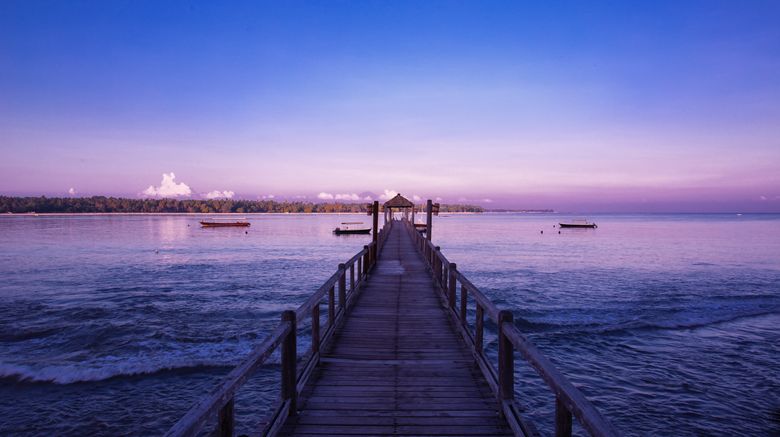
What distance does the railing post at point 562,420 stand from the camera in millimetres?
2762

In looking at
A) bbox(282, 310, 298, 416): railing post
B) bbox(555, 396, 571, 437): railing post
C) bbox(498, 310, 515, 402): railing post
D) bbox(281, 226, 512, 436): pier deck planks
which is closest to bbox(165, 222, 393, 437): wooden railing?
bbox(282, 310, 298, 416): railing post

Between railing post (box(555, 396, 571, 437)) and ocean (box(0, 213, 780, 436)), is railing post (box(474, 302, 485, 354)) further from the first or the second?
ocean (box(0, 213, 780, 436))

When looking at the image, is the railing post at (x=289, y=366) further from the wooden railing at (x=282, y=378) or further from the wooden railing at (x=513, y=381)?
the wooden railing at (x=513, y=381)

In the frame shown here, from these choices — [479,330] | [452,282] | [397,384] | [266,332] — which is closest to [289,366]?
[397,384]

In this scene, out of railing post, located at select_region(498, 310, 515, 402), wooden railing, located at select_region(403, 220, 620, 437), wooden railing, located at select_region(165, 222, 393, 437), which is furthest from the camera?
railing post, located at select_region(498, 310, 515, 402)

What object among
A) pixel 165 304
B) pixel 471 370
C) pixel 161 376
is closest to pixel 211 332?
pixel 161 376

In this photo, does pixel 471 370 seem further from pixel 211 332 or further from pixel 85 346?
pixel 85 346

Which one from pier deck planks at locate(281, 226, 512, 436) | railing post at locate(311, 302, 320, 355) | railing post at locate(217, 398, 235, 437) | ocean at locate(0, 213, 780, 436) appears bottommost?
ocean at locate(0, 213, 780, 436)

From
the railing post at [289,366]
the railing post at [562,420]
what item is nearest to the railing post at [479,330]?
the railing post at [289,366]

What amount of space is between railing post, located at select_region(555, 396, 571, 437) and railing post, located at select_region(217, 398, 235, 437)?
2173 millimetres

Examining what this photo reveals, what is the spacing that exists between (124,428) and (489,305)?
23.5 feet

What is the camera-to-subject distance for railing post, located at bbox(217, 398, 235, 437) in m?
2.69

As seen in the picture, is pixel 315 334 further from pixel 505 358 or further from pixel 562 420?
pixel 562 420

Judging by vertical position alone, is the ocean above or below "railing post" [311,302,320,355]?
below
